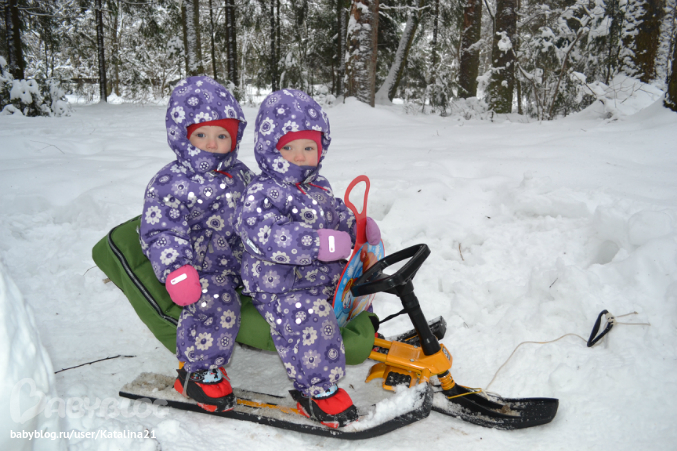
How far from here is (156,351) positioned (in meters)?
2.80

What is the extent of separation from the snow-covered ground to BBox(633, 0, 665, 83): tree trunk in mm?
2772

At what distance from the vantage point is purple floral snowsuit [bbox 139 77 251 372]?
2197 millimetres

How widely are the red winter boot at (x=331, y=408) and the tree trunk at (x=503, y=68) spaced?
833cm

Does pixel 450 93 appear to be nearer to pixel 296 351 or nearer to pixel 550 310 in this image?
pixel 550 310

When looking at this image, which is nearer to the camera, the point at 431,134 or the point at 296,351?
the point at 296,351

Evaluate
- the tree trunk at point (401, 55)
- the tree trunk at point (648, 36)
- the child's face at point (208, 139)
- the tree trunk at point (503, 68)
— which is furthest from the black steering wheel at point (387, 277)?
the tree trunk at point (401, 55)

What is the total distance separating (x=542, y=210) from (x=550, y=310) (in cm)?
89

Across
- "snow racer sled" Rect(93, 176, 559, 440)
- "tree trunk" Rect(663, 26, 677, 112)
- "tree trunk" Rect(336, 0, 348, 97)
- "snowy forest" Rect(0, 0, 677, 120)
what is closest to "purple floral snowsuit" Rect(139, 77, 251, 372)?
"snow racer sled" Rect(93, 176, 559, 440)

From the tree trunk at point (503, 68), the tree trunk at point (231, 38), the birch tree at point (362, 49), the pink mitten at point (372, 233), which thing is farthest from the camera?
the tree trunk at point (231, 38)

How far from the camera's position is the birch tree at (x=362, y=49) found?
7.97m

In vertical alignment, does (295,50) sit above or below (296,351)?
above

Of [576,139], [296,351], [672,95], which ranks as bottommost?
[296,351]

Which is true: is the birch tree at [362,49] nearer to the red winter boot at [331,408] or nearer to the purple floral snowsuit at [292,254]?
the purple floral snowsuit at [292,254]

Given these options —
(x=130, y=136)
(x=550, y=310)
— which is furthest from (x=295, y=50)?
(x=550, y=310)
